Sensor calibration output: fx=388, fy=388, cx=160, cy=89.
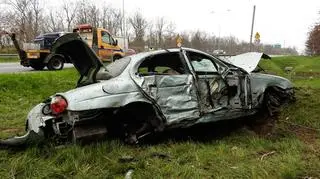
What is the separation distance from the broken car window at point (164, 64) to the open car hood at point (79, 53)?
81 centimetres

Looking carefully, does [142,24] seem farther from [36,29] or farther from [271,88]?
[271,88]

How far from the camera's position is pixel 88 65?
6.22m

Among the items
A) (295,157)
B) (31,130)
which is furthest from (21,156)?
(295,157)

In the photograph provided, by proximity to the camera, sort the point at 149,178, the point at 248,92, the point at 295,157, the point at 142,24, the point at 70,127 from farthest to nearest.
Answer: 1. the point at 142,24
2. the point at 248,92
3. the point at 70,127
4. the point at 295,157
5. the point at 149,178

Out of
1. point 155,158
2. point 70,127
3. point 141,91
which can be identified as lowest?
point 155,158

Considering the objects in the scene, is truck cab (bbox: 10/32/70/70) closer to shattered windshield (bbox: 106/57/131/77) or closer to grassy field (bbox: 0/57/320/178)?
grassy field (bbox: 0/57/320/178)

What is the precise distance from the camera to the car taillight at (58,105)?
17.3 ft

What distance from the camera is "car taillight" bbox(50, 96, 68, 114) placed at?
5.28 m

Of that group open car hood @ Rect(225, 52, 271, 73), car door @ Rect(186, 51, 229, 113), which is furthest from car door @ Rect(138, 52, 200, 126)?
open car hood @ Rect(225, 52, 271, 73)

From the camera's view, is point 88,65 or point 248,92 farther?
point 248,92

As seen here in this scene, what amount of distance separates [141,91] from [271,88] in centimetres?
304

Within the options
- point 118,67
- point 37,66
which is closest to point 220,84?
point 118,67

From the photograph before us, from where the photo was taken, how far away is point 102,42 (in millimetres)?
21641

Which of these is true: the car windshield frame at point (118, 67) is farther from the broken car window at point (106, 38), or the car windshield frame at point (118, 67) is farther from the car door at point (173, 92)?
the broken car window at point (106, 38)
